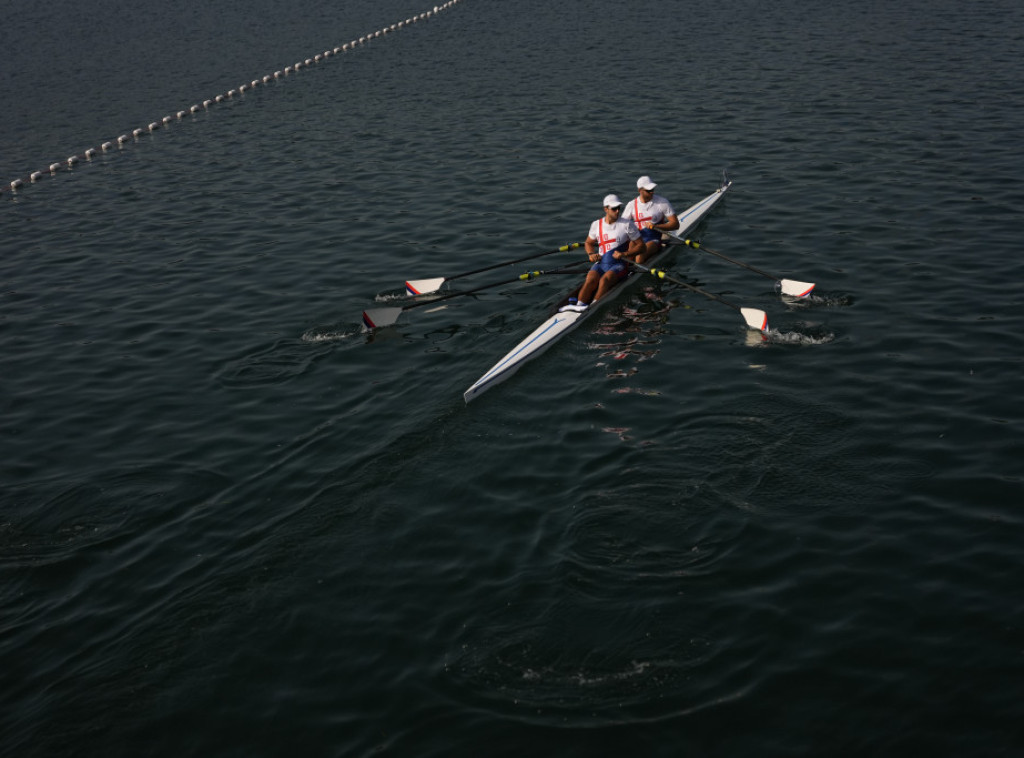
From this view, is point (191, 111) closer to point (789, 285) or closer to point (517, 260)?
point (517, 260)

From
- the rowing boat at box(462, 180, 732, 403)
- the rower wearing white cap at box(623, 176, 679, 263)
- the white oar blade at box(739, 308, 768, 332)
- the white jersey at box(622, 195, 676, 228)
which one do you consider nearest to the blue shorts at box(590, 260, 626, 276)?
the rowing boat at box(462, 180, 732, 403)

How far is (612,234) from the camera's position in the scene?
19281mm

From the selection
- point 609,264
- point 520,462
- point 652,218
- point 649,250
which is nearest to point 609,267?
point 609,264

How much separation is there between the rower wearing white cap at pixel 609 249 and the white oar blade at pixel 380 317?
3534 millimetres

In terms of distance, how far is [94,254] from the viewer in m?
24.5

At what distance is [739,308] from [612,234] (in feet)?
10.1

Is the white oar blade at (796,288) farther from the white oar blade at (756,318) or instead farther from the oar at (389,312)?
the oar at (389,312)

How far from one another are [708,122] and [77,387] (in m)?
22.2

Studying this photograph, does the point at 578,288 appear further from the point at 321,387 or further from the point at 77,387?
the point at 77,387

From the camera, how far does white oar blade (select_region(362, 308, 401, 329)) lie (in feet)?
59.5

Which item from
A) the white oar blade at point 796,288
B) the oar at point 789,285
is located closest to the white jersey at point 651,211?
the oar at point 789,285

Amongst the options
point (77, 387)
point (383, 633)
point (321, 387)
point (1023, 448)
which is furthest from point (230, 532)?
point (1023, 448)

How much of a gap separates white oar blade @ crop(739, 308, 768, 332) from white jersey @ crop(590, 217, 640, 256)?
10.3ft

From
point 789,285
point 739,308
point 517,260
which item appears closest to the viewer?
point 739,308
